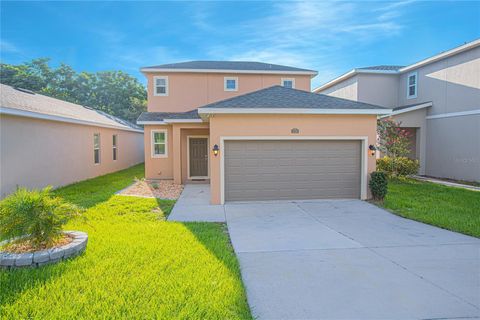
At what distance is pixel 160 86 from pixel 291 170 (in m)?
10.1

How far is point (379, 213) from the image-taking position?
8273 millimetres

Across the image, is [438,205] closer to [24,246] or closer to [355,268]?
[355,268]

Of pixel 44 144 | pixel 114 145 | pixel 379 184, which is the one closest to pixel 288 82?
pixel 379 184

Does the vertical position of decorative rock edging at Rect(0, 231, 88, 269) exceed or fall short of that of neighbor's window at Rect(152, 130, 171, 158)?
it falls short

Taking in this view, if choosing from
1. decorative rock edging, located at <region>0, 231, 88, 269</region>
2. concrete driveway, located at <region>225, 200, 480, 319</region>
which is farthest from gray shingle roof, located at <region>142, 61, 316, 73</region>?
decorative rock edging, located at <region>0, 231, 88, 269</region>

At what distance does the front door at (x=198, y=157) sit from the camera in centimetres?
1493

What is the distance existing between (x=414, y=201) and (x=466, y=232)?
3.24 m

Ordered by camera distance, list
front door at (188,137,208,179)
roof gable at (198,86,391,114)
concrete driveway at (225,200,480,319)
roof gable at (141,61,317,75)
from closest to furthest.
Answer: concrete driveway at (225,200,480,319) → roof gable at (198,86,391,114) → front door at (188,137,208,179) → roof gable at (141,61,317,75)

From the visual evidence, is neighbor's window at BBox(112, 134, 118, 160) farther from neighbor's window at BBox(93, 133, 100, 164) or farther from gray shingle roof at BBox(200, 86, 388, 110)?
gray shingle roof at BBox(200, 86, 388, 110)

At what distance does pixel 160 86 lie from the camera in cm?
1648

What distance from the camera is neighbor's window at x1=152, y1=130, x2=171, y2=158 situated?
15.2 m

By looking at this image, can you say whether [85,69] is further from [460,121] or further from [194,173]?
[460,121]

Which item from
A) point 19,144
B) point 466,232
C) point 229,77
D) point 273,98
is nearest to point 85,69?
point 229,77

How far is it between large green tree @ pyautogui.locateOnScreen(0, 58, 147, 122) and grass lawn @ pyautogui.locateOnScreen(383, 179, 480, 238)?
3207 centimetres
